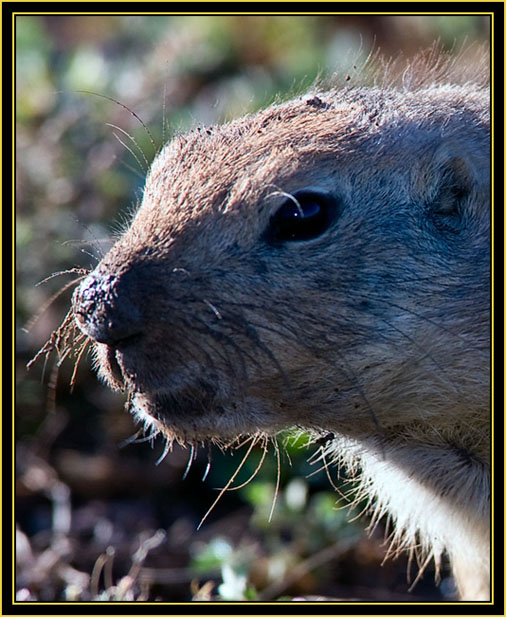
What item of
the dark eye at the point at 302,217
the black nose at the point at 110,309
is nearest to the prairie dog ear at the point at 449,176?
the dark eye at the point at 302,217

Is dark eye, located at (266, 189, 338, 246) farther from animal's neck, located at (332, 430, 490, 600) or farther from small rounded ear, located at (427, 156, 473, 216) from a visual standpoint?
animal's neck, located at (332, 430, 490, 600)

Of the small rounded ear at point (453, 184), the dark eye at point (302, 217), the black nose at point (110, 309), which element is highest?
the small rounded ear at point (453, 184)

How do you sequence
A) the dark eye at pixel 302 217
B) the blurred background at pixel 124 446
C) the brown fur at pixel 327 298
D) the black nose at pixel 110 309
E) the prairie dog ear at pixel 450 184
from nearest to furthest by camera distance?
the black nose at pixel 110 309
the brown fur at pixel 327 298
the dark eye at pixel 302 217
the prairie dog ear at pixel 450 184
the blurred background at pixel 124 446

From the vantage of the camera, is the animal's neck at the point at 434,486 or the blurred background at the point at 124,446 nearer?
the animal's neck at the point at 434,486

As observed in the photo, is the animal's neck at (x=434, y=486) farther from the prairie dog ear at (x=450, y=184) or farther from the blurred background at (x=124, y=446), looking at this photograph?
the prairie dog ear at (x=450, y=184)

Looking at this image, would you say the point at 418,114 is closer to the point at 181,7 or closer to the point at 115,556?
the point at 181,7

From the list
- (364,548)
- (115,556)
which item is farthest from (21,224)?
(364,548)
